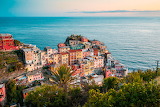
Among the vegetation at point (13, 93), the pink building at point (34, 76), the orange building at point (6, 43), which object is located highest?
the orange building at point (6, 43)

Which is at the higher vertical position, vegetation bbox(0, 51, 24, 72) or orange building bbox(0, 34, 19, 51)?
orange building bbox(0, 34, 19, 51)

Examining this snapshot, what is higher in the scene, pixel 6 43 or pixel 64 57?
pixel 6 43

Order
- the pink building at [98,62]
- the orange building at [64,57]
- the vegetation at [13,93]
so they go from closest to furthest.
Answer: the vegetation at [13,93], the orange building at [64,57], the pink building at [98,62]

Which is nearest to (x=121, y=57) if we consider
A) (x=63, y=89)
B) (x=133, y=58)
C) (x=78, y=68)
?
(x=133, y=58)

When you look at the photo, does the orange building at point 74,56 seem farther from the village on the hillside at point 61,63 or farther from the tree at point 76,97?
the tree at point 76,97

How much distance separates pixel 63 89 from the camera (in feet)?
73.1

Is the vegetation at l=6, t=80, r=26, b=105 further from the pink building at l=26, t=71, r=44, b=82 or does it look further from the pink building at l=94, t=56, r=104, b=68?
the pink building at l=94, t=56, r=104, b=68

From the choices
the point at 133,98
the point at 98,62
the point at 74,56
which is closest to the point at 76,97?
the point at 133,98

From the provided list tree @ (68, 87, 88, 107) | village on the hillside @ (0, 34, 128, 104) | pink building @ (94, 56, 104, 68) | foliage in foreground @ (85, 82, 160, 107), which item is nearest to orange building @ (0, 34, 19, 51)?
village on the hillside @ (0, 34, 128, 104)

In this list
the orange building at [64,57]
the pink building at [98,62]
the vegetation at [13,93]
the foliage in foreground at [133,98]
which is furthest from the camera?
the pink building at [98,62]

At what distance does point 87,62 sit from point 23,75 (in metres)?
16.4

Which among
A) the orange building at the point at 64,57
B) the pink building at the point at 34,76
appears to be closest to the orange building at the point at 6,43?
the pink building at the point at 34,76

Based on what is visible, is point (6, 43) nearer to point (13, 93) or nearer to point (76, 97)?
point (13, 93)

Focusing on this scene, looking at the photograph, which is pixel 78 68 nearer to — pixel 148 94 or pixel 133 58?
pixel 133 58
